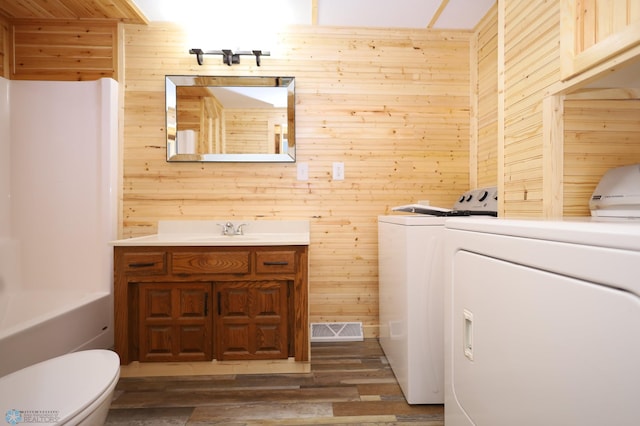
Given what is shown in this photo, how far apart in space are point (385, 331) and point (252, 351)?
839mm

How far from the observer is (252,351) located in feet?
5.90

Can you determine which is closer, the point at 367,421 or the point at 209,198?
the point at 367,421

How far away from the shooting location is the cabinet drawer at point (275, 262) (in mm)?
1797

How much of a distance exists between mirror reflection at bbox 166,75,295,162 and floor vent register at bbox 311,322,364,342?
49.3 inches

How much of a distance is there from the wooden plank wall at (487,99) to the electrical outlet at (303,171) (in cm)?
128

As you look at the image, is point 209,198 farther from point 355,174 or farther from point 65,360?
point 65,360

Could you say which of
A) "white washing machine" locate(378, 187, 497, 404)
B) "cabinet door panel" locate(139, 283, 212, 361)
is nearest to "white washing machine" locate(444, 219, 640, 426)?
"white washing machine" locate(378, 187, 497, 404)

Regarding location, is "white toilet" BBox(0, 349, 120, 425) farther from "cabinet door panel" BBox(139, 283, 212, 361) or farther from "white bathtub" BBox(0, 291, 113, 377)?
"cabinet door panel" BBox(139, 283, 212, 361)

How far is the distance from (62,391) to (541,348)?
1323 millimetres

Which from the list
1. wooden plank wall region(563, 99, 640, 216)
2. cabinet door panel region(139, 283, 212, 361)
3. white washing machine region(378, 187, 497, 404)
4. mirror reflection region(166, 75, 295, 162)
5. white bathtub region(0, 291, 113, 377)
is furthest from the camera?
mirror reflection region(166, 75, 295, 162)

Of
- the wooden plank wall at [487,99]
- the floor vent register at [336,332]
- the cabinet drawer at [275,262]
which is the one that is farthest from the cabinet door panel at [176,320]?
the wooden plank wall at [487,99]

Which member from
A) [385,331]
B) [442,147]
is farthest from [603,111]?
[385,331]

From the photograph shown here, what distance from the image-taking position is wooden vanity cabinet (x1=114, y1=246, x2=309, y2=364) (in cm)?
178

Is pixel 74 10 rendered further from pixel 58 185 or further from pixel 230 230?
pixel 230 230
